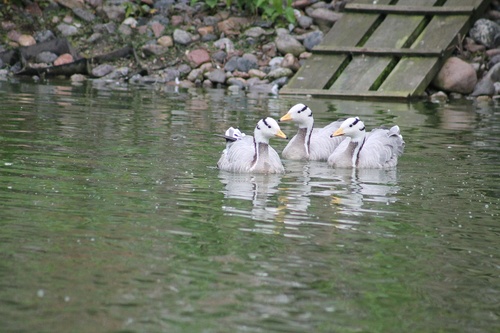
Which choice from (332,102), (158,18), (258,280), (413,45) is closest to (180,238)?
(258,280)

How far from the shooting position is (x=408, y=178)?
484 inches

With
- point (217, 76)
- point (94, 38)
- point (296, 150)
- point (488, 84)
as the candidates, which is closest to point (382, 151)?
point (296, 150)

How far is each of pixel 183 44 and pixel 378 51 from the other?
4503 millimetres

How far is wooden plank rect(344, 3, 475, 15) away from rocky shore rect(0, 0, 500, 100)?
0.74 metres

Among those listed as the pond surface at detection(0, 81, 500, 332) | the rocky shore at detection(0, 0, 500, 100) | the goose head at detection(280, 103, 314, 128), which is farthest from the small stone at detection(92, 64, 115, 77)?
the goose head at detection(280, 103, 314, 128)

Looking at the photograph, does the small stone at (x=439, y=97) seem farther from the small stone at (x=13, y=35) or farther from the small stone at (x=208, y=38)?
the small stone at (x=13, y=35)

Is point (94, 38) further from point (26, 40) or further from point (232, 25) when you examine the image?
point (232, 25)

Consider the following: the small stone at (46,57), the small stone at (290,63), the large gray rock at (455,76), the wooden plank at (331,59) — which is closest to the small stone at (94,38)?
the small stone at (46,57)

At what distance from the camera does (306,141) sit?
14195 mm

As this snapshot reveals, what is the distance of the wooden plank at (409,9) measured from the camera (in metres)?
22.8

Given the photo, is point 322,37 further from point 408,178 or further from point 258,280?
point 258,280

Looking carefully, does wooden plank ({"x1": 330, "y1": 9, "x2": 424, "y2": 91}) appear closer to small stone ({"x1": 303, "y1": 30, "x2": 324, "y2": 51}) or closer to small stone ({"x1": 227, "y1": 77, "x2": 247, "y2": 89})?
small stone ({"x1": 303, "y1": 30, "x2": 324, "y2": 51})

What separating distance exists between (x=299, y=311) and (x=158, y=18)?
19.0m

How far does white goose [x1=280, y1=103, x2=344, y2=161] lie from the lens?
14016 millimetres
